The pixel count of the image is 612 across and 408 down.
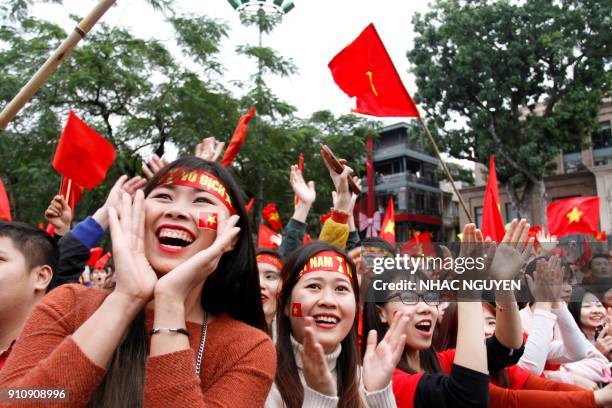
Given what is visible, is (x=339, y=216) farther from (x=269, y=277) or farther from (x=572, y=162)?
(x=572, y=162)

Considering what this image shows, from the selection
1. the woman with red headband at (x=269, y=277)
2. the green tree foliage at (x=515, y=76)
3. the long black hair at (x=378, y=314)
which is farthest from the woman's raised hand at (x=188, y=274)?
the green tree foliage at (x=515, y=76)

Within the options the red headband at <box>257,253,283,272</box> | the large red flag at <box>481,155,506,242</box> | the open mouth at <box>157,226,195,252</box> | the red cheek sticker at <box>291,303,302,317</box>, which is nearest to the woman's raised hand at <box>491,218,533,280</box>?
the red cheek sticker at <box>291,303,302,317</box>

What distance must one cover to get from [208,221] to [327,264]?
0.91 meters

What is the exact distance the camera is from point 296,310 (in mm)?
2412

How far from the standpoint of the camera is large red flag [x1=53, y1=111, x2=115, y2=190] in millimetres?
4457

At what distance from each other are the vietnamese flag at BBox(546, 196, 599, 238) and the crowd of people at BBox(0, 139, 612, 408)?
5.49 meters

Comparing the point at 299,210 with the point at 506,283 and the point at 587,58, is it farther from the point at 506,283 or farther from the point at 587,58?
the point at 587,58

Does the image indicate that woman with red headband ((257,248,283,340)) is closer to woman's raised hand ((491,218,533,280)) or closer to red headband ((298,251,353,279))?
red headband ((298,251,353,279))

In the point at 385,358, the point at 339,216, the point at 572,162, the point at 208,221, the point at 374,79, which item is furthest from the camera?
the point at 572,162

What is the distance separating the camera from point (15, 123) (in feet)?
37.6

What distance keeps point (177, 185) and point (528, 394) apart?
1988 millimetres

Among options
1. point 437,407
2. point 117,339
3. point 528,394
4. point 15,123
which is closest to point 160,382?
point 117,339

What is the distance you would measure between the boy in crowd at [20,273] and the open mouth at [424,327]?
180 centimetres

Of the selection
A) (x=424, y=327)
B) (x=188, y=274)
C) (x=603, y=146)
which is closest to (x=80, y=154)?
(x=424, y=327)
